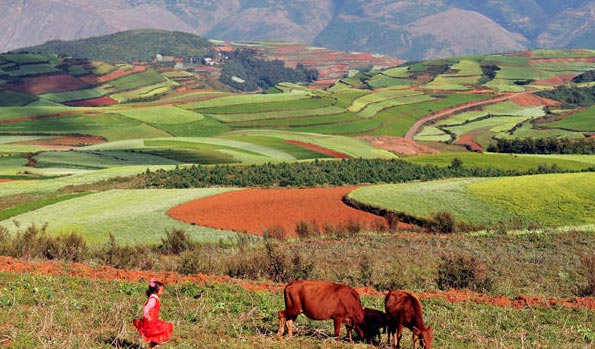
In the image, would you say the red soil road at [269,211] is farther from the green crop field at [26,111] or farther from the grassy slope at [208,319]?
the green crop field at [26,111]

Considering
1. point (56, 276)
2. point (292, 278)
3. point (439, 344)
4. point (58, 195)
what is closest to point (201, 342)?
point (439, 344)

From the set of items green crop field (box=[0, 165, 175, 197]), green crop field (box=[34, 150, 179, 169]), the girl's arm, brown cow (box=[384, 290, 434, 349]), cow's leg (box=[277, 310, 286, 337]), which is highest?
the girl's arm

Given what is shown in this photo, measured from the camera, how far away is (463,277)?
28688 millimetres

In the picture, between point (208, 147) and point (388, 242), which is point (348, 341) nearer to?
point (388, 242)

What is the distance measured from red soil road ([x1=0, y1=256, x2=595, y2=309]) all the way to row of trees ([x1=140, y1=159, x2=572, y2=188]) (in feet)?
132

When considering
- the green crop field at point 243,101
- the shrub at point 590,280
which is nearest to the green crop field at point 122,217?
the shrub at point 590,280

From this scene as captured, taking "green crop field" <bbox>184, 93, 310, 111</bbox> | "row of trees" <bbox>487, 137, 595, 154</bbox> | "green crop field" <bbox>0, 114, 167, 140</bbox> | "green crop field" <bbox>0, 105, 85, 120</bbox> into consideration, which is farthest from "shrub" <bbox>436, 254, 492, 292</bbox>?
"green crop field" <bbox>184, 93, 310, 111</bbox>

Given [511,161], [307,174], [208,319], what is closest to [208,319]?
[208,319]

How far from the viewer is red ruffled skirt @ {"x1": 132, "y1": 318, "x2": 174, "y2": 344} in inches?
560

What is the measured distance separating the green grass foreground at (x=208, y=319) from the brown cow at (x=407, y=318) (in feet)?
3.41

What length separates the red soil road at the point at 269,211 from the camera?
50.1 metres

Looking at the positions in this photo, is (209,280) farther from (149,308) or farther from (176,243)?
(176,243)

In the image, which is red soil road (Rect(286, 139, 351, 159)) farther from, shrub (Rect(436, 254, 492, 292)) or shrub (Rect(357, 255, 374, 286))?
shrub (Rect(436, 254, 492, 292))

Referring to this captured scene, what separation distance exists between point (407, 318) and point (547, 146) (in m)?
104
